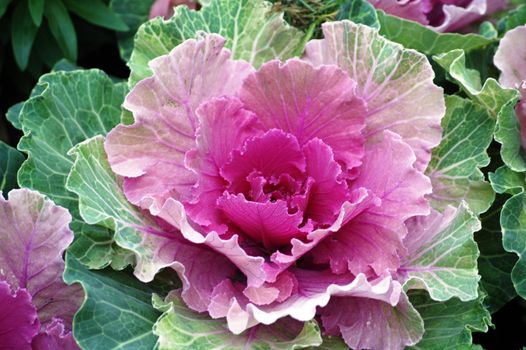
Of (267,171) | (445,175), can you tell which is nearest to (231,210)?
(267,171)

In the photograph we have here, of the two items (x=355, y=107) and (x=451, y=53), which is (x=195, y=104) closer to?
(x=355, y=107)

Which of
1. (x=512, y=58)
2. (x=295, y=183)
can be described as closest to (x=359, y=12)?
(x=512, y=58)

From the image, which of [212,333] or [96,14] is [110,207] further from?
[96,14]

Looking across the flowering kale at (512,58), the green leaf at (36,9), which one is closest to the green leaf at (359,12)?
the flowering kale at (512,58)

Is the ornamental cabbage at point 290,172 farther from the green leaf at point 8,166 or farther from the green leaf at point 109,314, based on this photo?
the green leaf at point 8,166

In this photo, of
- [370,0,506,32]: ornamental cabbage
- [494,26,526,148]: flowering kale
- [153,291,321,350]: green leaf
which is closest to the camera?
[153,291,321,350]: green leaf

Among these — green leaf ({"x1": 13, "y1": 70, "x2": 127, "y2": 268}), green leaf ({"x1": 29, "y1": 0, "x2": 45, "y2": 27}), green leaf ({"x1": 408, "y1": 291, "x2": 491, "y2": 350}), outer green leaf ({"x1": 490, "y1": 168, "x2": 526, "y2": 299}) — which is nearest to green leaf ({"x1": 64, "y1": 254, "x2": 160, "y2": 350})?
green leaf ({"x1": 13, "y1": 70, "x2": 127, "y2": 268})

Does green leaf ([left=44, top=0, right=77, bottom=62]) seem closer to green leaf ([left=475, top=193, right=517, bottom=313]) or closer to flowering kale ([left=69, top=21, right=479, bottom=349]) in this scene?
flowering kale ([left=69, top=21, right=479, bottom=349])
